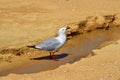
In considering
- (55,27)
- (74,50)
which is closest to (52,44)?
(74,50)

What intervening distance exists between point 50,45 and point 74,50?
1.21 meters

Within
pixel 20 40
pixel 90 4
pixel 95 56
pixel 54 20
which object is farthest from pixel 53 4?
pixel 95 56

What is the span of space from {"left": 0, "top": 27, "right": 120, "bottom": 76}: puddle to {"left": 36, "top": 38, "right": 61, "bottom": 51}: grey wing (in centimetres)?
35

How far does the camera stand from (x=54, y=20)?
41.7 feet

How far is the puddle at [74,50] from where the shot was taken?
9866 mm

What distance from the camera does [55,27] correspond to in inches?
472

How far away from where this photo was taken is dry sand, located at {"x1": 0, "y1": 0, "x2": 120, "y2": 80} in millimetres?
7812

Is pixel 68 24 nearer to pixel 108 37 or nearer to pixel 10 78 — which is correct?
pixel 108 37

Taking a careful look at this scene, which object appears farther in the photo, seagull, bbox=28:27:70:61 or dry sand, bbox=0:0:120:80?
seagull, bbox=28:27:70:61

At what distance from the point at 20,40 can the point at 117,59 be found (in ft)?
10.3

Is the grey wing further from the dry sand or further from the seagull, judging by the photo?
the dry sand

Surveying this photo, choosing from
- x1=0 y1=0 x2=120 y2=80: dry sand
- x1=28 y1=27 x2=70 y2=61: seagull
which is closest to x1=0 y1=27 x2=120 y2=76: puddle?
x1=28 y1=27 x2=70 y2=61: seagull

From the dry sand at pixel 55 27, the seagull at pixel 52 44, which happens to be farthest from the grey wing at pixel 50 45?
the dry sand at pixel 55 27

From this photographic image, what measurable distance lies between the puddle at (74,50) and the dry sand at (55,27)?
2.06ft
